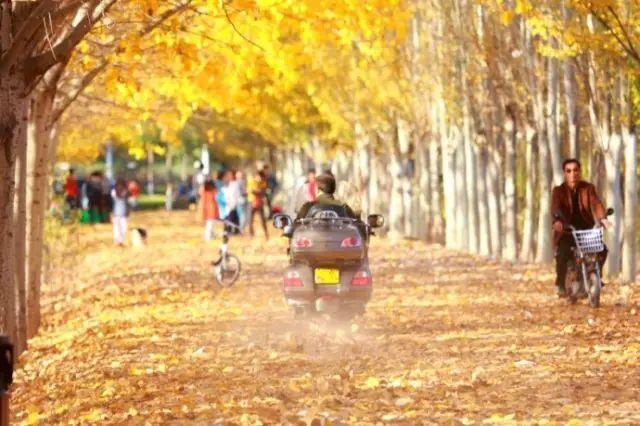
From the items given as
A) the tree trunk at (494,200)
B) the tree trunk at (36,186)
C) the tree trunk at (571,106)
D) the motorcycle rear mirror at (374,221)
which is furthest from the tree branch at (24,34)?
the tree trunk at (494,200)

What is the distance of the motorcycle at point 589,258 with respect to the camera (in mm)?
17562

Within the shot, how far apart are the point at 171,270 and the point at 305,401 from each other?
715 inches

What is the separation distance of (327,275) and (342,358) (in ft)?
7.43

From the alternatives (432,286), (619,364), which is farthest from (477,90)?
(619,364)

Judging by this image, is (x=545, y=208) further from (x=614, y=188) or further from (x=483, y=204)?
(x=483, y=204)

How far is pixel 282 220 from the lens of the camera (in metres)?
16.2

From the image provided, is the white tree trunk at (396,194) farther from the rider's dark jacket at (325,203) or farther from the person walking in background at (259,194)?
the rider's dark jacket at (325,203)

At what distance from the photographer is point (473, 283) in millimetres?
23859

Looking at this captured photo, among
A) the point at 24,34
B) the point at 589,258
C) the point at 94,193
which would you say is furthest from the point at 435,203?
the point at 24,34

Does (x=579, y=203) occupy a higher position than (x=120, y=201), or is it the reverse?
(x=120, y=201)

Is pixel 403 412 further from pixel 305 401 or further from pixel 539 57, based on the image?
pixel 539 57

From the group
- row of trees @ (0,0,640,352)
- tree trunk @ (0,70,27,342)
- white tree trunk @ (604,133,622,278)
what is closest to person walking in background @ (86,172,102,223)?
row of trees @ (0,0,640,352)

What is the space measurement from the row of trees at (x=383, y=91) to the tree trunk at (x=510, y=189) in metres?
0.04

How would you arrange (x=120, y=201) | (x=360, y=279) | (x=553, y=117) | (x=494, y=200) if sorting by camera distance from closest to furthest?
(x=360, y=279), (x=553, y=117), (x=494, y=200), (x=120, y=201)
